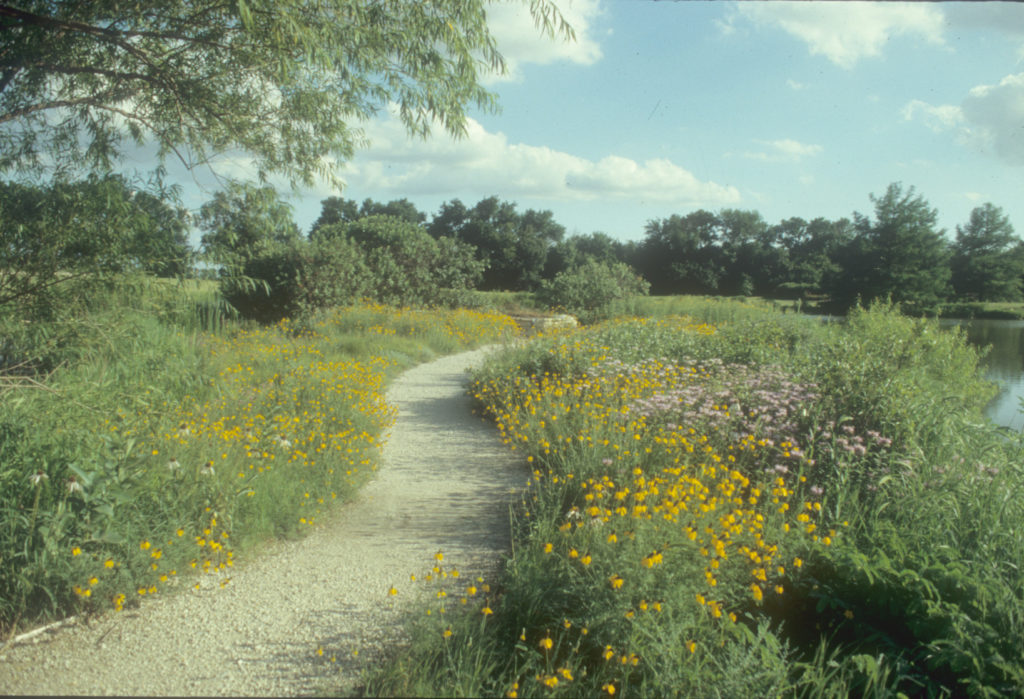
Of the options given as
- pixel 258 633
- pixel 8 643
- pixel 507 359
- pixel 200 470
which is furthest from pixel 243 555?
pixel 507 359

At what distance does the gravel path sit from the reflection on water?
6.40 metres

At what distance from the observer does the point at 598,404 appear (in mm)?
5742

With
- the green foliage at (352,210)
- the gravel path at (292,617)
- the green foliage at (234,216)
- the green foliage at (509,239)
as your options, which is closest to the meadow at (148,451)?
the gravel path at (292,617)

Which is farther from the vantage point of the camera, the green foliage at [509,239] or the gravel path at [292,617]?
the green foliage at [509,239]

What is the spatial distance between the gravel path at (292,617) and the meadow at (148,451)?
16 cm

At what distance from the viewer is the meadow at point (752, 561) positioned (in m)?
2.51

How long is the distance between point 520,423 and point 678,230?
2626 centimetres

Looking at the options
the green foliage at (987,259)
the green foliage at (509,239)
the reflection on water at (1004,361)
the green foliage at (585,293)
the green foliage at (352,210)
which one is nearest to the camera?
the reflection on water at (1004,361)

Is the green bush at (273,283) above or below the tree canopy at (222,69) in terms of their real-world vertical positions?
below

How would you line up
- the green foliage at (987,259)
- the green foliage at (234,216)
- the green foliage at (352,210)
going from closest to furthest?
1. the green foliage at (234,216)
2. the green foliage at (987,259)
3. the green foliage at (352,210)

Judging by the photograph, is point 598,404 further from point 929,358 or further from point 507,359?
point 929,358

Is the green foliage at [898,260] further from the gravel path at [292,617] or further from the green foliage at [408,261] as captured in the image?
the gravel path at [292,617]

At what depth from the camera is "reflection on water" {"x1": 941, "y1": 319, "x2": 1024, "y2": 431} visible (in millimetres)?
10820

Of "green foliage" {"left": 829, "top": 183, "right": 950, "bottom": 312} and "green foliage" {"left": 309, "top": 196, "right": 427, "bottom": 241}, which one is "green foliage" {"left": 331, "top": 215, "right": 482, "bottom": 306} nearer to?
"green foliage" {"left": 829, "top": 183, "right": 950, "bottom": 312}
